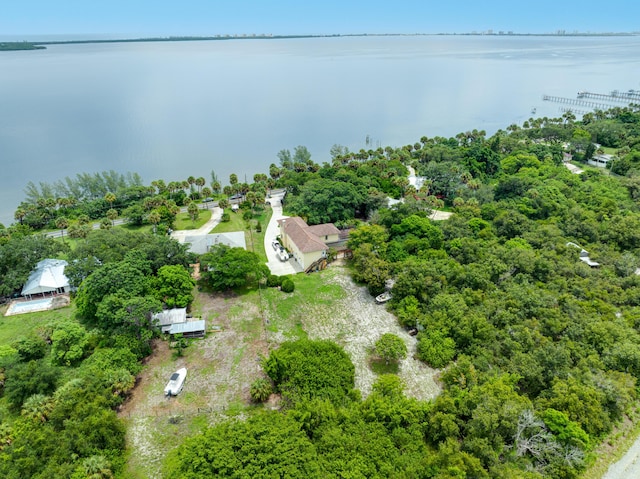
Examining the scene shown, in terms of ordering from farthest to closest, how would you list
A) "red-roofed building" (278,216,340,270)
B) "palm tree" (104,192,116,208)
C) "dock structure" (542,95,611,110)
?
"dock structure" (542,95,611,110), "palm tree" (104,192,116,208), "red-roofed building" (278,216,340,270)

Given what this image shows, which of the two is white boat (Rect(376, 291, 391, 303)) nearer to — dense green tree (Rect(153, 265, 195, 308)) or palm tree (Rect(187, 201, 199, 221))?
dense green tree (Rect(153, 265, 195, 308))

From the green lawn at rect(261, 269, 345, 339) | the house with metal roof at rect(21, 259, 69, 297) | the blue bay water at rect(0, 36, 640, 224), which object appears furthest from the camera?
the blue bay water at rect(0, 36, 640, 224)

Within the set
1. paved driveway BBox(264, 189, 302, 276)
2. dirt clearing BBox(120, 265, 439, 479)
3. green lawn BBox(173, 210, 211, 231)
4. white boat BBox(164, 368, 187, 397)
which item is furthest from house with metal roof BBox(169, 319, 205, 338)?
green lawn BBox(173, 210, 211, 231)

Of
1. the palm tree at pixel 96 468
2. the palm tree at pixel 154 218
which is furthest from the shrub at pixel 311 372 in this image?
the palm tree at pixel 154 218

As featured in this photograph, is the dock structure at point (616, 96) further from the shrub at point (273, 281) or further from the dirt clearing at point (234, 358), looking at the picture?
the shrub at point (273, 281)

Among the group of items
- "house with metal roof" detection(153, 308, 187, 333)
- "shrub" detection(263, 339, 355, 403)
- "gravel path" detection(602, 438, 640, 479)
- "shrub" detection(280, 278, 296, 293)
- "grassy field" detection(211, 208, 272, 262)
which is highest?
"shrub" detection(263, 339, 355, 403)

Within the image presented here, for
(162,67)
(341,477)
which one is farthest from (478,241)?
(162,67)

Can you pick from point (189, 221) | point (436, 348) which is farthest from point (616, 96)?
point (189, 221)
